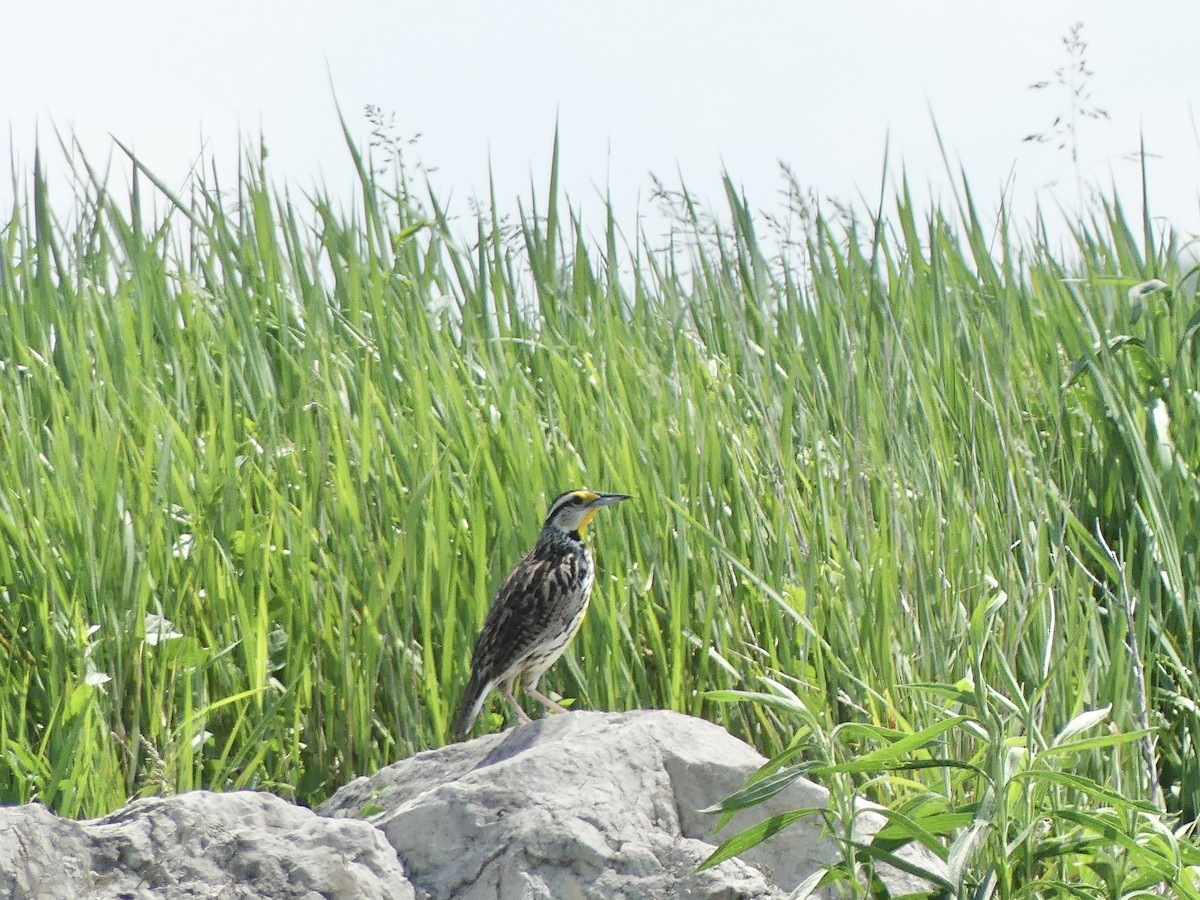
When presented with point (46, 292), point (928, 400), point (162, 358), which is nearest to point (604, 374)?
point (928, 400)

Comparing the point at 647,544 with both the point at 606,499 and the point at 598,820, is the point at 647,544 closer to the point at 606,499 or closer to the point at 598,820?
the point at 606,499

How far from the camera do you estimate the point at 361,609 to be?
153 inches

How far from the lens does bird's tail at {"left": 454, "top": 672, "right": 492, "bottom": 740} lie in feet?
11.4

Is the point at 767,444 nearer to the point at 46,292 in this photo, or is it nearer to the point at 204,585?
the point at 204,585

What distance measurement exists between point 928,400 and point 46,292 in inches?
123

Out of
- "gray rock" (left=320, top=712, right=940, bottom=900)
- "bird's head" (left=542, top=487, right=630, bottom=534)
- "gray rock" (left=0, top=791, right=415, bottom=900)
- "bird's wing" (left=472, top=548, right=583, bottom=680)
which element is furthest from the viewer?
"bird's head" (left=542, top=487, right=630, bottom=534)

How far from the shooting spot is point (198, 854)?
254 centimetres

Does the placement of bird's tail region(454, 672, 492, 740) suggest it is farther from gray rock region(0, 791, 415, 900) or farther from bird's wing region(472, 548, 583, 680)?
gray rock region(0, 791, 415, 900)

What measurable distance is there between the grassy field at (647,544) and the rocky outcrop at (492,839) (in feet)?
0.90

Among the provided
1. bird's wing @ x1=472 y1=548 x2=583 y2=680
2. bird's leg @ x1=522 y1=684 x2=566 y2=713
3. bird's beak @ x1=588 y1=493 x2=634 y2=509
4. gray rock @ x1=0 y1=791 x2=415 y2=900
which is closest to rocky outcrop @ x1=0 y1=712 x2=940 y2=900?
gray rock @ x1=0 y1=791 x2=415 y2=900

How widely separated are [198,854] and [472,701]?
106cm

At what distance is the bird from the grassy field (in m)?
0.17

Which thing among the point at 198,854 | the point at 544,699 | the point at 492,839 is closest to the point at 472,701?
the point at 544,699

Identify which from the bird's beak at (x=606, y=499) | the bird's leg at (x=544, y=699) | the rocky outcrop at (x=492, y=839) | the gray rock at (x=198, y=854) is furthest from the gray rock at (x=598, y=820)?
the bird's beak at (x=606, y=499)
